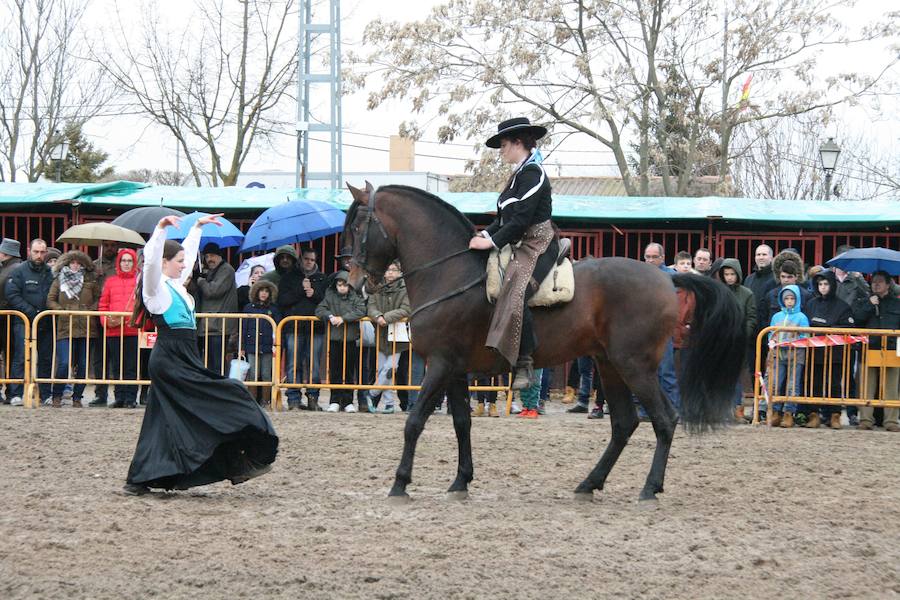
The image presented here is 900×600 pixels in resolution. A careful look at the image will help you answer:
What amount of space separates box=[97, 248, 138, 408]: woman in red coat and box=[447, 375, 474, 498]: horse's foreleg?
7.30 m

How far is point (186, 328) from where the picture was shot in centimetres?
845

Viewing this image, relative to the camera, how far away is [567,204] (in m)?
18.2

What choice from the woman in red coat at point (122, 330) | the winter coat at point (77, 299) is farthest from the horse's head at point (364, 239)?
the winter coat at point (77, 299)

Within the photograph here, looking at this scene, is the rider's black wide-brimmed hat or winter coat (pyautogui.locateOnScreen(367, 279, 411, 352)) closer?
the rider's black wide-brimmed hat

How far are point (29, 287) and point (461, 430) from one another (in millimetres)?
8921

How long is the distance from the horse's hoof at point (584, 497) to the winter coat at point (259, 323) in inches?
286

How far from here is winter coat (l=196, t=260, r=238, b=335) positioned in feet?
49.9

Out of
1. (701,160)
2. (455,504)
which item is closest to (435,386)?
(455,504)

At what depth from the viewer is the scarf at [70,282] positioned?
1511 centimetres

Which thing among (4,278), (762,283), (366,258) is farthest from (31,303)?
(762,283)

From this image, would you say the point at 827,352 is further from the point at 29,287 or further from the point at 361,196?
the point at 29,287

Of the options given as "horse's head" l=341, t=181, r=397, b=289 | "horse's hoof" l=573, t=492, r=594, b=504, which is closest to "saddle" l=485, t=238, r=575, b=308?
"horse's head" l=341, t=181, r=397, b=289

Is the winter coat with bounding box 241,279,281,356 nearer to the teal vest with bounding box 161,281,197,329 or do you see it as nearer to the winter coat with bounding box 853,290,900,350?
the teal vest with bounding box 161,281,197,329

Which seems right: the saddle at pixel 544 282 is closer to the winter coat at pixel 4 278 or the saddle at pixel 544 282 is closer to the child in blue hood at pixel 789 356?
the child in blue hood at pixel 789 356
